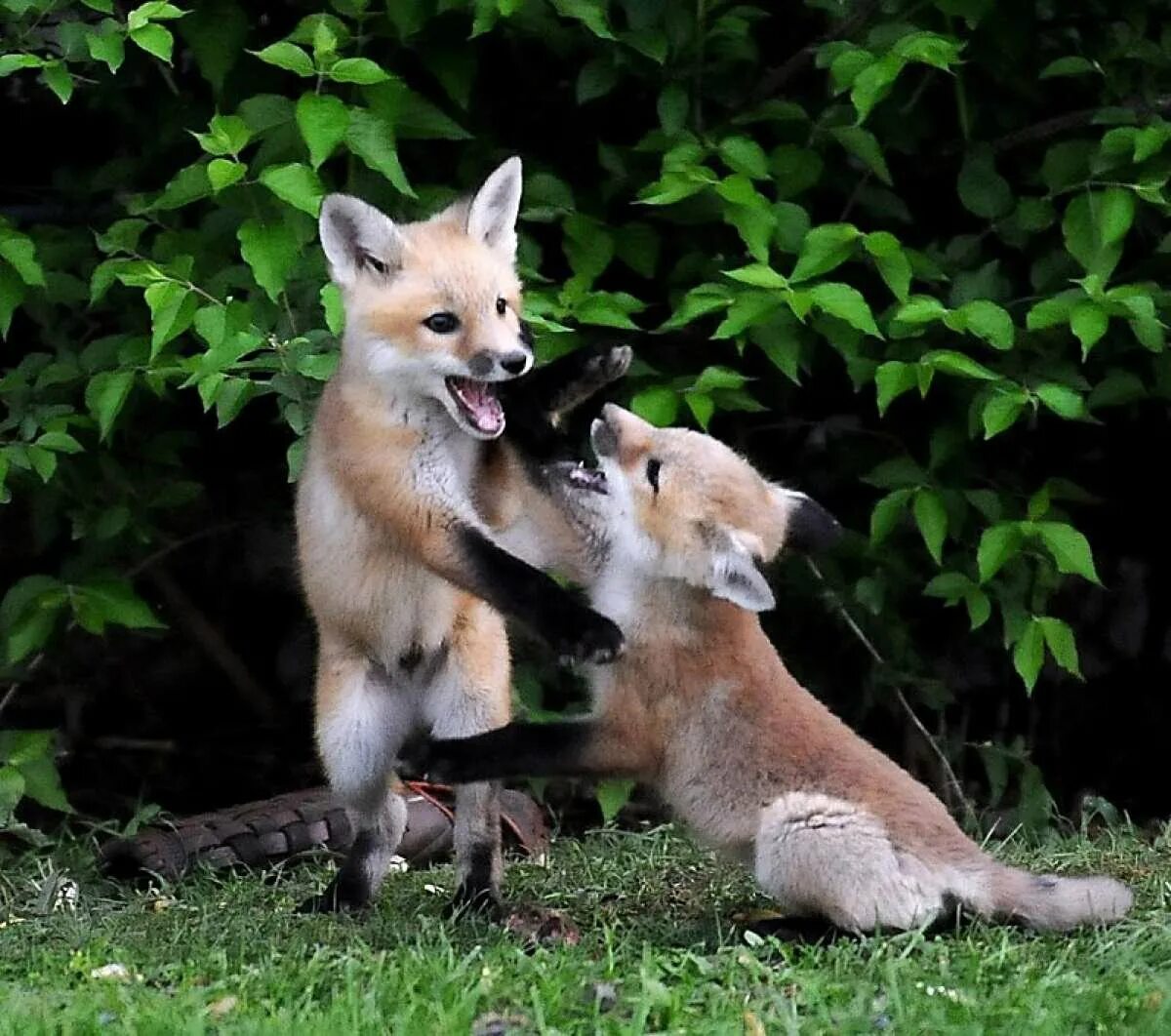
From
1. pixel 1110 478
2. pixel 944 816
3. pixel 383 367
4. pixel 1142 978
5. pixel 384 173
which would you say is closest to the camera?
pixel 1142 978

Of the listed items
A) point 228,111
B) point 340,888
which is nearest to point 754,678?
point 340,888

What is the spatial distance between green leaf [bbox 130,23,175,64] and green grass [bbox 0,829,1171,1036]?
2439 millimetres

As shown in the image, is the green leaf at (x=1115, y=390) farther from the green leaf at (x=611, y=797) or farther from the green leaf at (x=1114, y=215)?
the green leaf at (x=611, y=797)

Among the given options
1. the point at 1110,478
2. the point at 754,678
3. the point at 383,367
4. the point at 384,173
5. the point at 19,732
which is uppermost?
the point at 384,173

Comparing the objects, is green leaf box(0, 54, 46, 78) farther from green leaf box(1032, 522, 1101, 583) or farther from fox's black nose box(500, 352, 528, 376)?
green leaf box(1032, 522, 1101, 583)

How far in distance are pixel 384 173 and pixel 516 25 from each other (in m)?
0.75

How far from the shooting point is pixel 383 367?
5301mm

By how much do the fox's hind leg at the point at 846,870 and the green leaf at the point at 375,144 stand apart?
219cm

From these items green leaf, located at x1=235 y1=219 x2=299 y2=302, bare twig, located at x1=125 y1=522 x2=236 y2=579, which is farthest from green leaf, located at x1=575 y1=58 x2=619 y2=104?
bare twig, located at x1=125 y1=522 x2=236 y2=579

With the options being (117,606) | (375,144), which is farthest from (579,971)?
(117,606)

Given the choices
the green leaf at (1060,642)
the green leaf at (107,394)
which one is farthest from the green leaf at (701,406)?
the green leaf at (107,394)

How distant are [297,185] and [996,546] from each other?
2372mm

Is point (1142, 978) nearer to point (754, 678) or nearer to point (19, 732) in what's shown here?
point (754, 678)

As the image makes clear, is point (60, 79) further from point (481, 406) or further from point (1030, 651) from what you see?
point (1030, 651)
